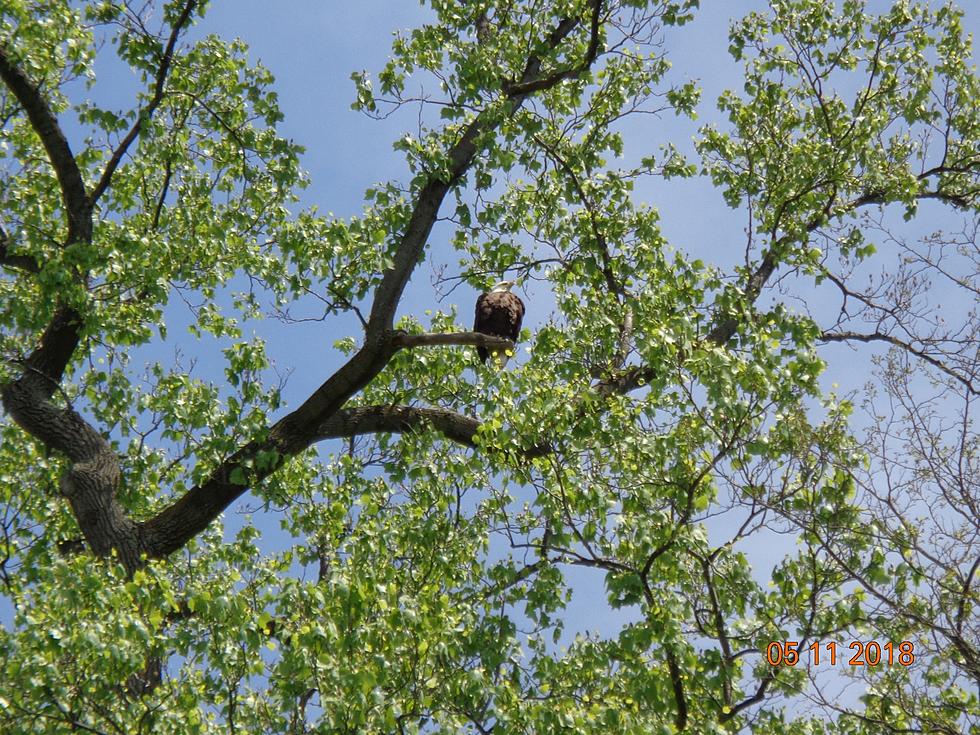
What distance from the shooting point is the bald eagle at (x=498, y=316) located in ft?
36.6

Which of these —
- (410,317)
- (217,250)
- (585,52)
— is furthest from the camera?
(410,317)

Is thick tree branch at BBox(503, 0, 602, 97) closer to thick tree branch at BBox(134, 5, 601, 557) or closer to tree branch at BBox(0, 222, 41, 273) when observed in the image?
thick tree branch at BBox(134, 5, 601, 557)

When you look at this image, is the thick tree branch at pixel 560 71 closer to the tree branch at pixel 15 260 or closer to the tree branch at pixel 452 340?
the tree branch at pixel 452 340

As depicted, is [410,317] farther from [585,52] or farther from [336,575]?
[336,575]

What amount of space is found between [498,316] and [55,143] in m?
5.11

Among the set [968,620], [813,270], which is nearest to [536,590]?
[968,620]

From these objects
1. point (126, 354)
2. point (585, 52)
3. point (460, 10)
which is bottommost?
point (126, 354)

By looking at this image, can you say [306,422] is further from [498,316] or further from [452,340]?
[498,316]

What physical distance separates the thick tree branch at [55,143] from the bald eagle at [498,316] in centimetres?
444

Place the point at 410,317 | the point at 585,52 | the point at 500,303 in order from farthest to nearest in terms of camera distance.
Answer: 1. the point at 410,317
2. the point at 585,52
3. the point at 500,303

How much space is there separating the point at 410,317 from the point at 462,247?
1281 millimetres

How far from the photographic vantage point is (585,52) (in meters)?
12.5

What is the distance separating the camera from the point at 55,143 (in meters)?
11.8

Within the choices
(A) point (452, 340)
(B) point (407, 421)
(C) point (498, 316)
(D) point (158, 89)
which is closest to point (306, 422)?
(B) point (407, 421)
